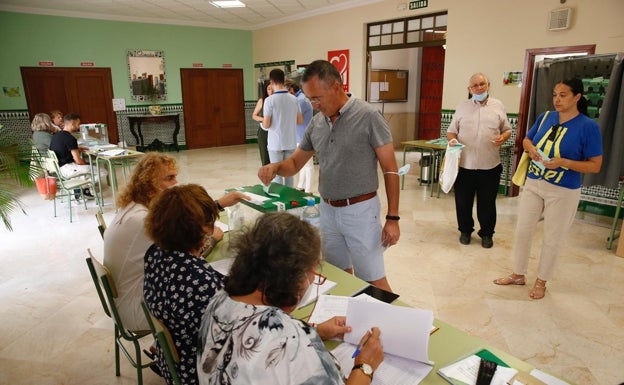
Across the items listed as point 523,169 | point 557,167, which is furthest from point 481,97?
point 557,167

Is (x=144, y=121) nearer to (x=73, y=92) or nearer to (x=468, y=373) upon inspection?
(x=73, y=92)

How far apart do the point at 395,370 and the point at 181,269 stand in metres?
0.76

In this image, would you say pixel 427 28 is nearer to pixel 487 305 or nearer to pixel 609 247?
pixel 609 247

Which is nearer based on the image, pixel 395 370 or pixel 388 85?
pixel 395 370

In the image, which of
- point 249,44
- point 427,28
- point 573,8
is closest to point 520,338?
point 573,8

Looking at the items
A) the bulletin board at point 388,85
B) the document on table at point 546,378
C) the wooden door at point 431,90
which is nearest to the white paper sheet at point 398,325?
the document on table at point 546,378


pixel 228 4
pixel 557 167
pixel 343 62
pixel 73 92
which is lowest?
pixel 557 167

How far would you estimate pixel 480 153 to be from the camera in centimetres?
395

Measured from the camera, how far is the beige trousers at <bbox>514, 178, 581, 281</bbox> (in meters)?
2.78

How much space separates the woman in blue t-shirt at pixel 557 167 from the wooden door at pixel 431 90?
775cm

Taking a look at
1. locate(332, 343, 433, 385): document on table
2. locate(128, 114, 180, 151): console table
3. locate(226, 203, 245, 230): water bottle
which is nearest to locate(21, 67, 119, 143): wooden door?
locate(128, 114, 180, 151): console table

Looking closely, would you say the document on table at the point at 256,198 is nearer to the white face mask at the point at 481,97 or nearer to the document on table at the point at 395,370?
the document on table at the point at 395,370

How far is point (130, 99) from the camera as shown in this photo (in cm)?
976

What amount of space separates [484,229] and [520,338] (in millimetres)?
1662
